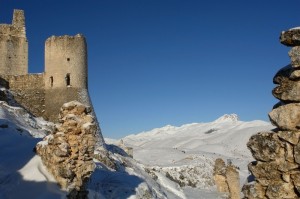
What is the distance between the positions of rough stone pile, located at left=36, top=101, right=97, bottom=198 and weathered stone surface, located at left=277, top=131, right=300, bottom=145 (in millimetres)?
8576

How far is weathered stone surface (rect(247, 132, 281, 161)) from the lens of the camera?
7.22 metres

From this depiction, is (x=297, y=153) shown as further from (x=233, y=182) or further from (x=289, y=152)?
(x=233, y=182)

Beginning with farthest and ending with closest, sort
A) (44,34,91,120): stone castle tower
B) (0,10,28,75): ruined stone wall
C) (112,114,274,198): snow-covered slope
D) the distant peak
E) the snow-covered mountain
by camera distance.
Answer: the distant peak
(0,10,28,75): ruined stone wall
(112,114,274,198): snow-covered slope
(44,34,91,120): stone castle tower
the snow-covered mountain

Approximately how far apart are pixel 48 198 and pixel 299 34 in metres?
9.66

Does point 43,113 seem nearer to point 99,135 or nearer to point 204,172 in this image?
point 99,135

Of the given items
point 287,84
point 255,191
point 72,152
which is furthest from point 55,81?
point 287,84

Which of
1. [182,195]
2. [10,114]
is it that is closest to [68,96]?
[10,114]

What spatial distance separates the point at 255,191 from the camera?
293 inches

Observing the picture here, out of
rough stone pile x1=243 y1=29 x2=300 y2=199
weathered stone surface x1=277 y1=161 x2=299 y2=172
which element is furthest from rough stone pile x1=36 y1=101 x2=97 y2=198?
weathered stone surface x1=277 y1=161 x2=299 y2=172

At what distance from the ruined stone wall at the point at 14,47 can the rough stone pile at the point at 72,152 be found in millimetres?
26493

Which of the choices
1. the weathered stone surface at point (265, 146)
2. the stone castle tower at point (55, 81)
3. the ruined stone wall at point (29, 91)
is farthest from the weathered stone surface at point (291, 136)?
the ruined stone wall at point (29, 91)

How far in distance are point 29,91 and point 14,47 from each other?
793 centimetres

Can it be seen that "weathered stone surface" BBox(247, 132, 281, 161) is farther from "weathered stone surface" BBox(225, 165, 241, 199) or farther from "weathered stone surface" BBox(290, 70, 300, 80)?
"weathered stone surface" BBox(225, 165, 241, 199)

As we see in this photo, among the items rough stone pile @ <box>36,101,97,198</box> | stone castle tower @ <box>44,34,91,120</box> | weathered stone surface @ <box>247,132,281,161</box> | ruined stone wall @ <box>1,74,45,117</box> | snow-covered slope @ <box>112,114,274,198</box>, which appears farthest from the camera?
snow-covered slope @ <box>112,114,274,198</box>
